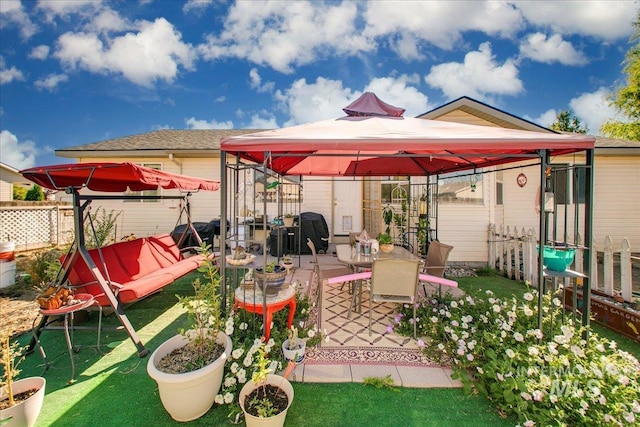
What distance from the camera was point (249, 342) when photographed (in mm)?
2820

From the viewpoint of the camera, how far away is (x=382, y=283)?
3.24m

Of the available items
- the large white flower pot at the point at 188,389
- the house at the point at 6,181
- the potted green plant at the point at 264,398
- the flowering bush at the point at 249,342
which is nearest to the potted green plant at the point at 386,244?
the flowering bush at the point at 249,342

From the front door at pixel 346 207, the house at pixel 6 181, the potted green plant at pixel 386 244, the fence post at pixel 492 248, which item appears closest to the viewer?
the potted green plant at pixel 386 244

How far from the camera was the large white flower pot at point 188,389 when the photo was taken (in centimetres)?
197

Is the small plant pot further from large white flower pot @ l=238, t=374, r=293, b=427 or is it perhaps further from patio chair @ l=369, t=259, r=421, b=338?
patio chair @ l=369, t=259, r=421, b=338

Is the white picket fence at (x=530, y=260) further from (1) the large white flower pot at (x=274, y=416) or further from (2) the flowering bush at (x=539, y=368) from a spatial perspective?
(1) the large white flower pot at (x=274, y=416)

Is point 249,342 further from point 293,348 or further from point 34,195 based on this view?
point 34,195

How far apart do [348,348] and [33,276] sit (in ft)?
21.3

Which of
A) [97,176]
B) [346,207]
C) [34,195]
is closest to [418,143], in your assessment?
[97,176]

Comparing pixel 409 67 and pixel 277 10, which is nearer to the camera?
pixel 277 10

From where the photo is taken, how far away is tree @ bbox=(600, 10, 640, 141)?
12688 millimetres

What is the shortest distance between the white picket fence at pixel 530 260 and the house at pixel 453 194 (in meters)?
0.45

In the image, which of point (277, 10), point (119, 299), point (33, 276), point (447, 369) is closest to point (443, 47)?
point (277, 10)

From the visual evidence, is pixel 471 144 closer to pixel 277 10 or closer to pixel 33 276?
pixel 277 10
